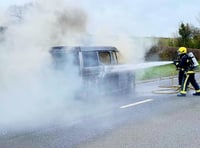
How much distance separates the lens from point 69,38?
456 inches

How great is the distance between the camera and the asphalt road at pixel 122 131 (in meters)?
6.39

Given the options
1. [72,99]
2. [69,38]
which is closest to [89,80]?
[72,99]

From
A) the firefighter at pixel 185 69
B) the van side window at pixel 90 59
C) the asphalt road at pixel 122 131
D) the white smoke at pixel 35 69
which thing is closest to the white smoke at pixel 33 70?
the white smoke at pixel 35 69

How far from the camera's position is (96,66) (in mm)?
11164

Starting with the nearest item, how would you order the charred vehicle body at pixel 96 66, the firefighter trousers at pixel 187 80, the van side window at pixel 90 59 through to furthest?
the charred vehicle body at pixel 96 66 < the van side window at pixel 90 59 < the firefighter trousers at pixel 187 80

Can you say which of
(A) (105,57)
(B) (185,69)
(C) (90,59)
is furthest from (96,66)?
(B) (185,69)

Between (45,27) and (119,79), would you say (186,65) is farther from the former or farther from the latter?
(45,27)

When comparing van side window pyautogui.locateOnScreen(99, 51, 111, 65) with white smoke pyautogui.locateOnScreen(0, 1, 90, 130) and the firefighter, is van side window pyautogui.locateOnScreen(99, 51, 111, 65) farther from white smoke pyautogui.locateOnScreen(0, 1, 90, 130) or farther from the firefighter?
the firefighter

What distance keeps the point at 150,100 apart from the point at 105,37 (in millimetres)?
2875

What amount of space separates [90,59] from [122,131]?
3.99 m

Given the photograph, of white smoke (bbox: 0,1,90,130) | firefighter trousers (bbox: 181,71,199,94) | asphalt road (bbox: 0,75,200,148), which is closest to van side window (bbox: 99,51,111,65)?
white smoke (bbox: 0,1,90,130)

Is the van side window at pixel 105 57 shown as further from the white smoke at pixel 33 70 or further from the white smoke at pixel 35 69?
the white smoke at pixel 33 70

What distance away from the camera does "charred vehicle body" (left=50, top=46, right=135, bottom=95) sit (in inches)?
417

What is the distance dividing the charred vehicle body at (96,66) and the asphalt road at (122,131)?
943mm
